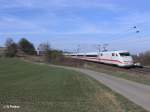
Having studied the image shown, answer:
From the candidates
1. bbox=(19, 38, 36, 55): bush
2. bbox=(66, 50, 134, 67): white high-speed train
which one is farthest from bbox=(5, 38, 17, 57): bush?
bbox=(66, 50, 134, 67): white high-speed train

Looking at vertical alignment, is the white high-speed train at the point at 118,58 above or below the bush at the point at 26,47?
below

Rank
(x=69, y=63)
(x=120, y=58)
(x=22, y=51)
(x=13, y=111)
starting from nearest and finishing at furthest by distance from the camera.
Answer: (x=13, y=111) → (x=120, y=58) → (x=69, y=63) → (x=22, y=51)

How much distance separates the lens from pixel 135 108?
13203mm

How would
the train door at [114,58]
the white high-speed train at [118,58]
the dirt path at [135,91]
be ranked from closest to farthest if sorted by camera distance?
the dirt path at [135,91], the white high-speed train at [118,58], the train door at [114,58]

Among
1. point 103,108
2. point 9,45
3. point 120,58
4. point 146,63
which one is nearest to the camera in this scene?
point 103,108

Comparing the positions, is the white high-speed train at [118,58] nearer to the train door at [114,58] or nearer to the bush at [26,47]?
the train door at [114,58]

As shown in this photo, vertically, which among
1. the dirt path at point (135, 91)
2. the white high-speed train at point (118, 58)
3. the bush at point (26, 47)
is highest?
the bush at point (26, 47)

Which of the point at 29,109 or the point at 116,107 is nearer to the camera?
the point at 29,109

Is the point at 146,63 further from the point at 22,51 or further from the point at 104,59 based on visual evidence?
the point at 22,51

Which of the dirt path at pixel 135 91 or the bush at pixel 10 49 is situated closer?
the dirt path at pixel 135 91

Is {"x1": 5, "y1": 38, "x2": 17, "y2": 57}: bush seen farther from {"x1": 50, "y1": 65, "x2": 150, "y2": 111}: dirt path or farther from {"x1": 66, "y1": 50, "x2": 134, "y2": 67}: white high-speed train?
{"x1": 50, "y1": 65, "x2": 150, "y2": 111}: dirt path

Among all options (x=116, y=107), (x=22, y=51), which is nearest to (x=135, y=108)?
(x=116, y=107)

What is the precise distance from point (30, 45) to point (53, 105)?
186745 millimetres

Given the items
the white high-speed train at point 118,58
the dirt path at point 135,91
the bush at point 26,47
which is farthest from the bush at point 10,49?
the dirt path at point 135,91
